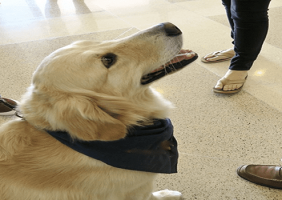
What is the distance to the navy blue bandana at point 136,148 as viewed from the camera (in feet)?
3.45

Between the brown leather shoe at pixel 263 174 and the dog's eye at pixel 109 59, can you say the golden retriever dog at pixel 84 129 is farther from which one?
the brown leather shoe at pixel 263 174

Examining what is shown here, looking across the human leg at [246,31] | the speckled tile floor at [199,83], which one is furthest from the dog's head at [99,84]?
the human leg at [246,31]

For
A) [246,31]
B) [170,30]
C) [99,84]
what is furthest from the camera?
[246,31]

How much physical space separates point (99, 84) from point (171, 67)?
0.41 m

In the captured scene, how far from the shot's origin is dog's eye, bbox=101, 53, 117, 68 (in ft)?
3.68

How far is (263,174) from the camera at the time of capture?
1450 millimetres

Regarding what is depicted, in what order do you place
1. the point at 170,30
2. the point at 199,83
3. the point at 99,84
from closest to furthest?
the point at 99,84 → the point at 170,30 → the point at 199,83

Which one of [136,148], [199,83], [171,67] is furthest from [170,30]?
[199,83]

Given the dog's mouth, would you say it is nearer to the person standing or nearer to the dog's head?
the dog's head

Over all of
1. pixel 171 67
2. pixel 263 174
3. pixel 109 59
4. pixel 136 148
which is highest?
pixel 109 59

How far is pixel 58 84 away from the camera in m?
1.04

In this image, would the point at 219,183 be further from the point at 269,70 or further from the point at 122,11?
the point at 122,11

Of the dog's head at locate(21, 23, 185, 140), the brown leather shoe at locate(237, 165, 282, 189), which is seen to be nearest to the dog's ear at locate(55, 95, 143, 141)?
the dog's head at locate(21, 23, 185, 140)

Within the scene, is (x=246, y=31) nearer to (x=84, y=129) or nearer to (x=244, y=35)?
(x=244, y=35)
